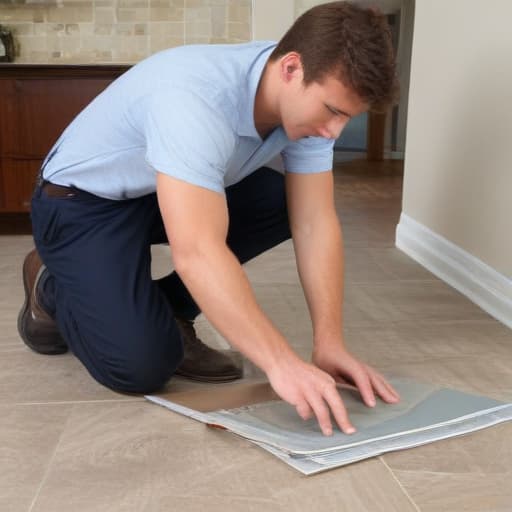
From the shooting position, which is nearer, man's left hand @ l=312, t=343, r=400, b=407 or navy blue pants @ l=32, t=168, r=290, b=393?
man's left hand @ l=312, t=343, r=400, b=407

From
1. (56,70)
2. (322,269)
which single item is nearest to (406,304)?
(322,269)

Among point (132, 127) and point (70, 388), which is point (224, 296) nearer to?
point (132, 127)

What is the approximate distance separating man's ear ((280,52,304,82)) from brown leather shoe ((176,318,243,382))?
2.05ft

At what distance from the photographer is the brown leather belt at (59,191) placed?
142 centimetres

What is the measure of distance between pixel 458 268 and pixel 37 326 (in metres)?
1.25

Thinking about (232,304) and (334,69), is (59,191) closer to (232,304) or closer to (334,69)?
(232,304)

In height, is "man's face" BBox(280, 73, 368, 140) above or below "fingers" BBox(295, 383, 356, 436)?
above

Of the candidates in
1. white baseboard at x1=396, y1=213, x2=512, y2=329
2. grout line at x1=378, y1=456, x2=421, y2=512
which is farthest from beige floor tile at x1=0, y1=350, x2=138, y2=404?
white baseboard at x1=396, y1=213, x2=512, y2=329

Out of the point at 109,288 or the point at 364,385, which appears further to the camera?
the point at 109,288

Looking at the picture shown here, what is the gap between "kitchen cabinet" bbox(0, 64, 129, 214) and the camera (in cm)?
283

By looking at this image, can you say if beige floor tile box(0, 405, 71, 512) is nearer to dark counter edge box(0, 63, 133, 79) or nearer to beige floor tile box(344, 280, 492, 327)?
beige floor tile box(344, 280, 492, 327)

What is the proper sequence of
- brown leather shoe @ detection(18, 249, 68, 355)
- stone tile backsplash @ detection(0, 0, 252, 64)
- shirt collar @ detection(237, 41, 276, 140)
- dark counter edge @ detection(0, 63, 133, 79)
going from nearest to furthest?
shirt collar @ detection(237, 41, 276, 140) → brown leather shoe @ detection(18, 249, 68, 355) → dark counter edge @ detection(0, 63, 133, 79) → stone tile backsplash @ detection(0, 0, 252, 64)

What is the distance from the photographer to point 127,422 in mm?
1247

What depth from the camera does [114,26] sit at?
129 inches
